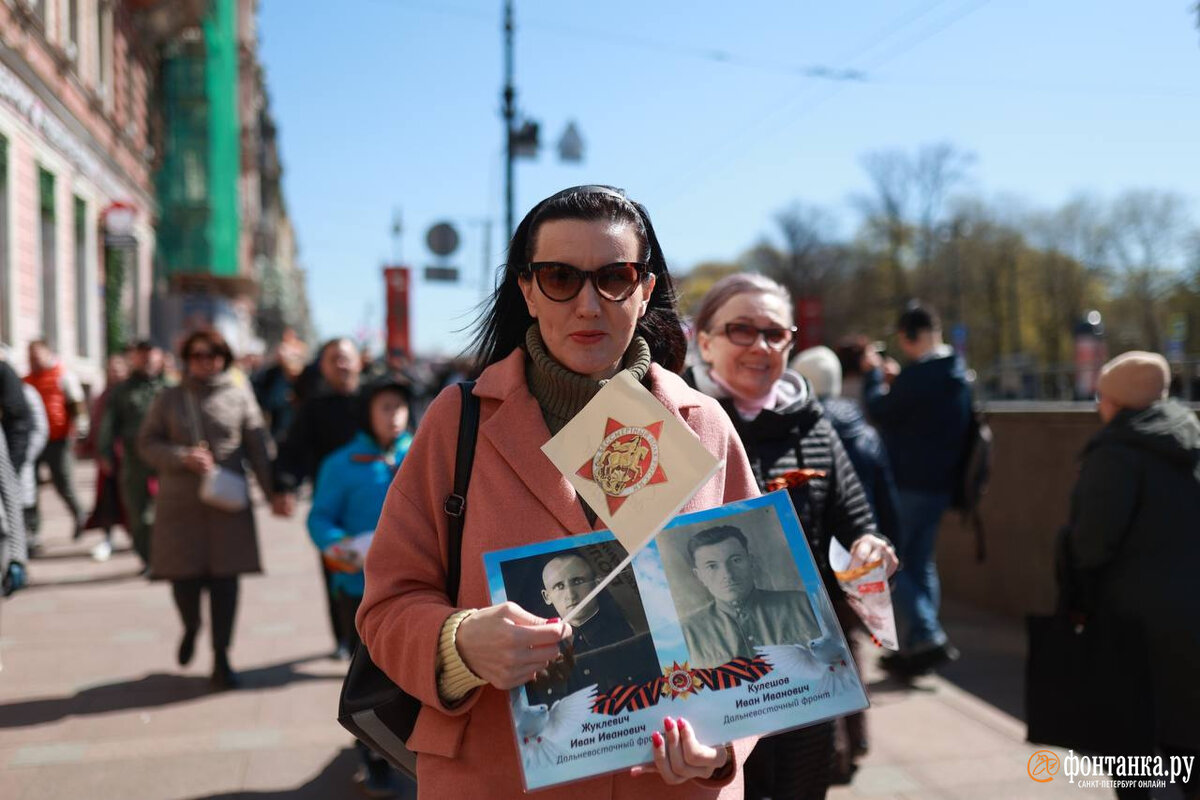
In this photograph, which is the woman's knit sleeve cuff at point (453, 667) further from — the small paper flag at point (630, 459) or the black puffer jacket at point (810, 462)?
the black puffer jacket at point (810, 462)

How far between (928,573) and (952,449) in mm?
748

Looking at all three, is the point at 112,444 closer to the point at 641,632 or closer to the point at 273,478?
the point at 273,478

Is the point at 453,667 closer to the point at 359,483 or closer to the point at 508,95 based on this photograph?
the point at 359,483

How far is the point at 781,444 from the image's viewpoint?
3.11 metres

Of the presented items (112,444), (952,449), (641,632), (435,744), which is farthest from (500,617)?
(112,444)

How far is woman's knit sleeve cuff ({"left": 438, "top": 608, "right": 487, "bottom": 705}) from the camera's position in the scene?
1.61 m

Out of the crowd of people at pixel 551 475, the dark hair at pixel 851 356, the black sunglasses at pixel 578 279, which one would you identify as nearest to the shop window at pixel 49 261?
the crowd of people at pixel 551 475

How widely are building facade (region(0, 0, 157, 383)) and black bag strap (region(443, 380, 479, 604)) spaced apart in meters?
14.6

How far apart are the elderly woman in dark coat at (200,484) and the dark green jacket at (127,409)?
2931mm

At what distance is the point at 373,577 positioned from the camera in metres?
1.75

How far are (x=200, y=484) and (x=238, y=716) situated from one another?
1.36 metres

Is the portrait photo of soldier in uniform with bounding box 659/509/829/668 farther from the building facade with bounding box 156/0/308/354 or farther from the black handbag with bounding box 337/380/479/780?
the building facade with bounding box 156/0/308/354

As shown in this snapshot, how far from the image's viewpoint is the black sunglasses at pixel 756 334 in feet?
10.1

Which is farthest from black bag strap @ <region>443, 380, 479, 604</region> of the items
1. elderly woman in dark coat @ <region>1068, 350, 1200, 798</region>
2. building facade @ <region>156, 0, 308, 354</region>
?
building facade @ <region>156, 0, 308, 354</region>
